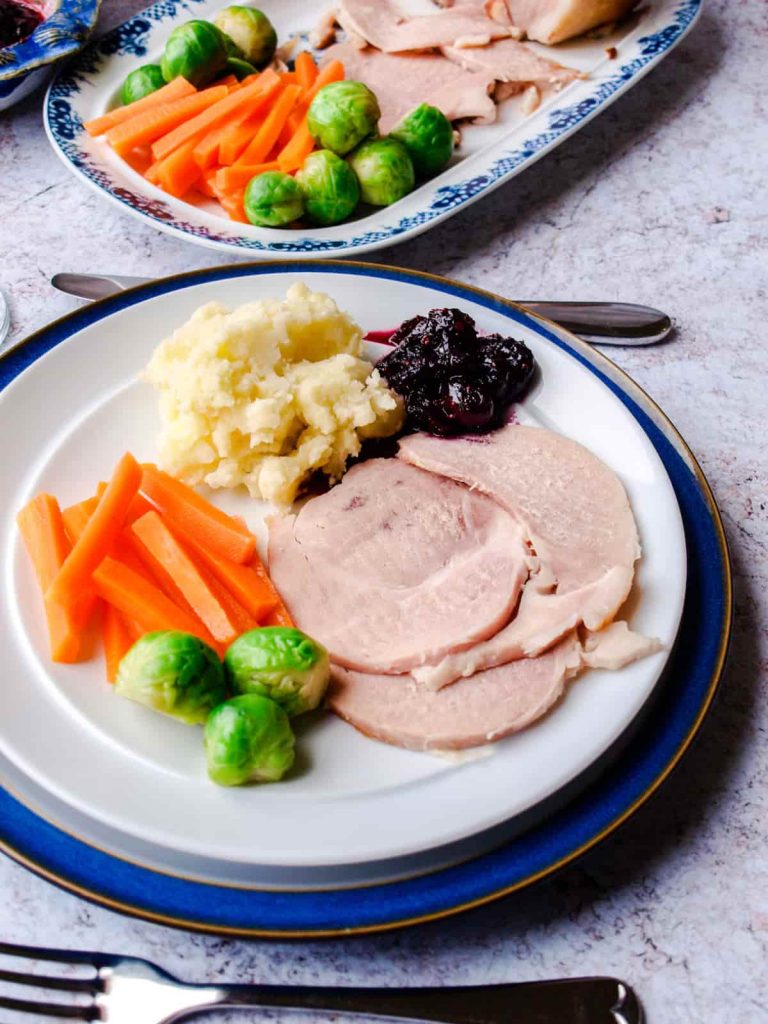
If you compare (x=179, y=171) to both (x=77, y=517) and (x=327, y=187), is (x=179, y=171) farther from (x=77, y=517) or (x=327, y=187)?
(x=77, y=517)

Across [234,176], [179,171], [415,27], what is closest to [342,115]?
[234,176]

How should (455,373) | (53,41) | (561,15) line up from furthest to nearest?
(561,15)
(53,41)
(455,373)

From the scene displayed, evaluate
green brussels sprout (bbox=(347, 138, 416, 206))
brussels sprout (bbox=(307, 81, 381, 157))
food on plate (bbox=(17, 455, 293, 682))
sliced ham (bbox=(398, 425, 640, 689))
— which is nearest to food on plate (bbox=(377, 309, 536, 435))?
sliced ham (bbox=(398, 425, 640, 689))

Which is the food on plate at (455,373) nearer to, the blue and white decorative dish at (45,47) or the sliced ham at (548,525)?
the sliced ham at (548,525)

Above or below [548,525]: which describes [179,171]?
above

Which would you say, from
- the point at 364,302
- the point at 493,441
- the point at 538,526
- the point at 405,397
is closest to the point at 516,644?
the point at 538,526

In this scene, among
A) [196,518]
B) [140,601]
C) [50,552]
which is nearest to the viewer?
[140,601]

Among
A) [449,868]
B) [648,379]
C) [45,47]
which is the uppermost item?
[45,47]
